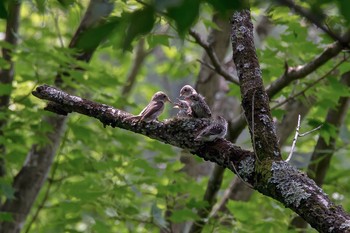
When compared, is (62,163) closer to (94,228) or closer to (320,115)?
(94,228)

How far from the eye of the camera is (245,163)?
2363 mm

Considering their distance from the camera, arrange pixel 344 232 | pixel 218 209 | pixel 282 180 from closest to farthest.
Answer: pixel 344 232 → pixel 282 180 → pixel 218 209

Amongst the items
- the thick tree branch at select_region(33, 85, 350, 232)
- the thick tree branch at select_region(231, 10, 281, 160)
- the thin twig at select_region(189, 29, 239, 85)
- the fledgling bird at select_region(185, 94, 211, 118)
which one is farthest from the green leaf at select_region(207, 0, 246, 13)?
the thin twig at select_region(189, 29, 239, 85)

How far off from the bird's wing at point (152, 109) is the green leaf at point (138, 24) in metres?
1.48

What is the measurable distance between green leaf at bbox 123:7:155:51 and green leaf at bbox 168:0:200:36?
6 centimetres

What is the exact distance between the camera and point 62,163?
5785 mm

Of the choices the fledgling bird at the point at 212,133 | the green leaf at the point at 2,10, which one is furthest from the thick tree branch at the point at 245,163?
the green leaf at the point at 2,10

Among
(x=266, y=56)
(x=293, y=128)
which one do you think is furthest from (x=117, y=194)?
(x=293, y=128)

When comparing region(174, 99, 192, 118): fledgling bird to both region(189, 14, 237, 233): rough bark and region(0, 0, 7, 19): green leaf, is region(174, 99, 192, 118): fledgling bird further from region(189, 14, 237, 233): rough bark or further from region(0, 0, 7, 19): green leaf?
region(0, 0, 7, 19): green leaf

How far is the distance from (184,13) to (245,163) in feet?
4.35

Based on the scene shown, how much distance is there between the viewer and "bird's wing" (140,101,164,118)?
2701 mm

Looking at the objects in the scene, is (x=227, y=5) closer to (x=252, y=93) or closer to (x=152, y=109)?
(x=252, y=93)

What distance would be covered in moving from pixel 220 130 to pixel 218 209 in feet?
10.1

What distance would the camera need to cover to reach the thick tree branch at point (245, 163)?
2.08 m
